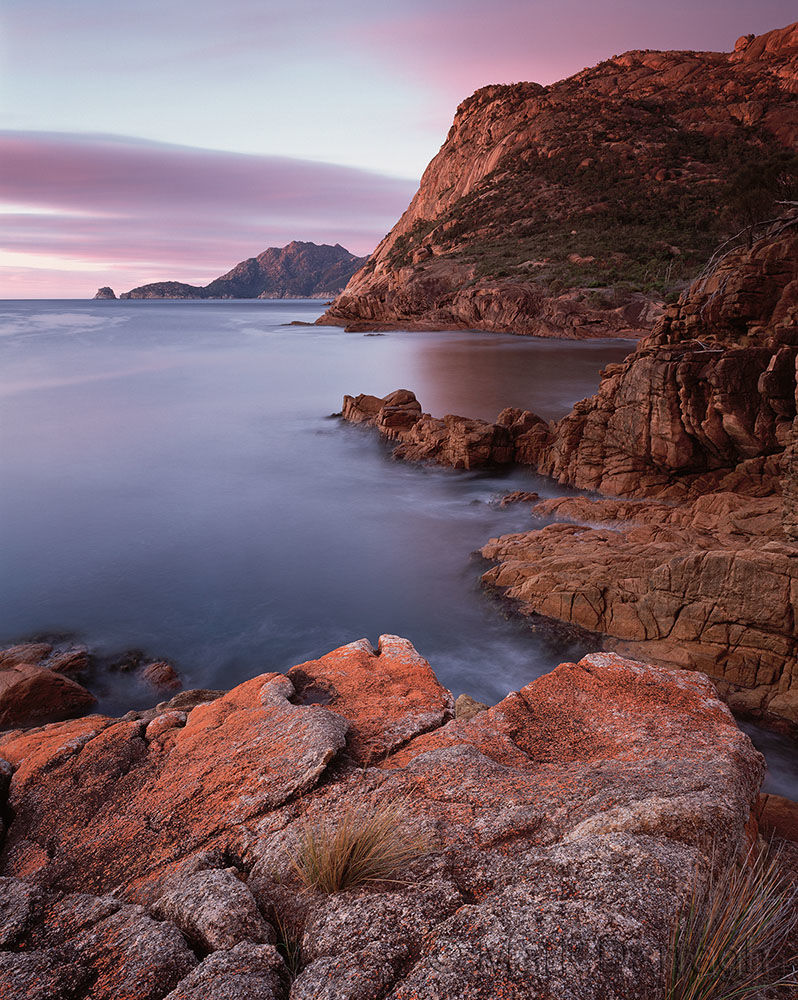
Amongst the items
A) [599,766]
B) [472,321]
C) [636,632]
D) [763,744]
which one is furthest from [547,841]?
[472,321]

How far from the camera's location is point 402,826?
308 centimetres

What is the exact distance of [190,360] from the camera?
5484 centimetres

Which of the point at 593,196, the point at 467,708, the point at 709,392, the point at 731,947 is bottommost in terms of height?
the point at 467,708

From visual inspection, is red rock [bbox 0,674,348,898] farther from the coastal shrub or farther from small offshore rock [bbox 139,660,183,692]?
small offshore rock [bbox 139,660,183,692]

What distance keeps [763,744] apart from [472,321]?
64.9 meters

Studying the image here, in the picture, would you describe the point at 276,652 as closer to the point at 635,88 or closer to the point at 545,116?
the point at 545,116

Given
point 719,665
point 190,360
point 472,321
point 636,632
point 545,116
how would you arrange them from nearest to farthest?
point 719,665 → point 636,632 → point 190,360 → point 472,321 → point 545,116

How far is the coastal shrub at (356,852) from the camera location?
9.00 feet

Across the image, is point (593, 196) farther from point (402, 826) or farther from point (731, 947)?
point (731, 947)

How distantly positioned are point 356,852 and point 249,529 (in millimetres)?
14892

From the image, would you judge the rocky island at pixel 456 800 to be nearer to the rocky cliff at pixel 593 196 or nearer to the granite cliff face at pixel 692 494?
the granite cliff face at pixel 692 494

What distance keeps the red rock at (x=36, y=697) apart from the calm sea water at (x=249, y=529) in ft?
2.48

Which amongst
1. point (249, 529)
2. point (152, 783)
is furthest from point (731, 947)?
point (249, 529)

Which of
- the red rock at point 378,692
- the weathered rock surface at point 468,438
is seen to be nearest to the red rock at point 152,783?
the red rock at point 378,692
